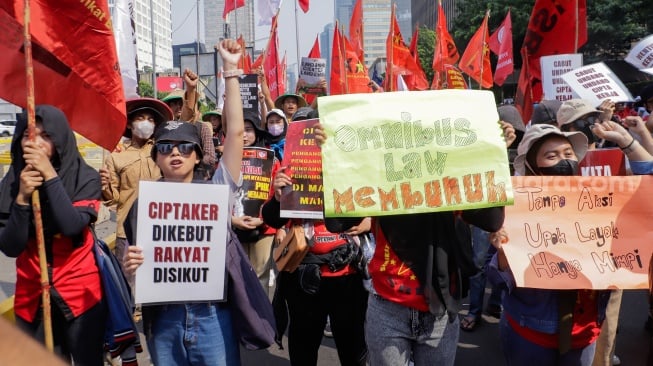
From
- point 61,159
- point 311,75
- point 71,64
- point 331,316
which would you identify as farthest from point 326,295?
point 311,75

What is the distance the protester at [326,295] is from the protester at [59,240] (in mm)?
1186

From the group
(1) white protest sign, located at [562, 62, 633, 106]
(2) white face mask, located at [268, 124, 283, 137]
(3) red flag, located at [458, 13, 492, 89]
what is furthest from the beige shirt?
(3) red flag, located at [458, 13, 492, 89]

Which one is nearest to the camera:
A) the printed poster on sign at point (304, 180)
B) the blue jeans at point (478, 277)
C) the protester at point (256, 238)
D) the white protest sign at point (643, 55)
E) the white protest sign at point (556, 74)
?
the printed poster on sign at point (304, 180)

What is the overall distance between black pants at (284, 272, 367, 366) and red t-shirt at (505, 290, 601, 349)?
3.53 ft

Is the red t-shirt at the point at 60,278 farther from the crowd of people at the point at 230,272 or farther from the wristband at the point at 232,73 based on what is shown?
the wristband at the point at 232,73

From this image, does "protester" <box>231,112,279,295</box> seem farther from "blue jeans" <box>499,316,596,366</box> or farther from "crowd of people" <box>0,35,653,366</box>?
"blue jeans" <box>499,316,596,366</box>

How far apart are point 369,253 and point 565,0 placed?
15.9 ft

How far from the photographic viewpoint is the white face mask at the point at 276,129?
20.2ft

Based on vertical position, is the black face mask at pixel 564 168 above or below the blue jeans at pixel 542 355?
above

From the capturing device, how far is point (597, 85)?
5.39m

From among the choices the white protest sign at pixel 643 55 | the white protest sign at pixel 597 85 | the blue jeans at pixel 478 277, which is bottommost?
the blue jeans at pixel 478 277

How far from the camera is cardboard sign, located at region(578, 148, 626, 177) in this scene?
395 centimetres

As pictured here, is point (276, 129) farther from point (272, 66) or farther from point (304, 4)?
point (304, 4)

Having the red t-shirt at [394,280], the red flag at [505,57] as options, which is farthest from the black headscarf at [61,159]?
the red flag at [505,57]
